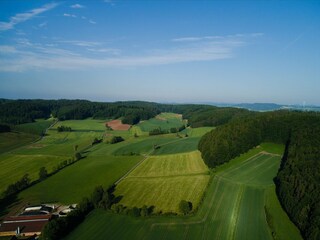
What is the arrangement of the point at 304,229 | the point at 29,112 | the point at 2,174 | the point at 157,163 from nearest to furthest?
the point at 304,229 < the point at 2,174 < the point at 157,163 < the point at 29,112

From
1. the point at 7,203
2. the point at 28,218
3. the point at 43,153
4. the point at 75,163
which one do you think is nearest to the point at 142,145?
the point at 75,163

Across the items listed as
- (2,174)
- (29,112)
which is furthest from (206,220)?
(29,112)

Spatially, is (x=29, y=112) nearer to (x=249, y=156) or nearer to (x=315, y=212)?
(x=249, y=156)

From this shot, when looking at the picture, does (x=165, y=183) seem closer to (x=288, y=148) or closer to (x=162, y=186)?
(x=162, y=186)

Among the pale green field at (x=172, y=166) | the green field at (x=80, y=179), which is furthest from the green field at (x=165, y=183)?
the green field at (x=80, y=179)

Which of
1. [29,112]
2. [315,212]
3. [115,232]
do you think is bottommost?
[115,232]

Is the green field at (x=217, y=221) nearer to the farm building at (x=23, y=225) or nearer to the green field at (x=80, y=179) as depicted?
the farm building at (x=23, y=225)

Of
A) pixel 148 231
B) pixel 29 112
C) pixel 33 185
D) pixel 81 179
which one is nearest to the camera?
pixel 148 231
